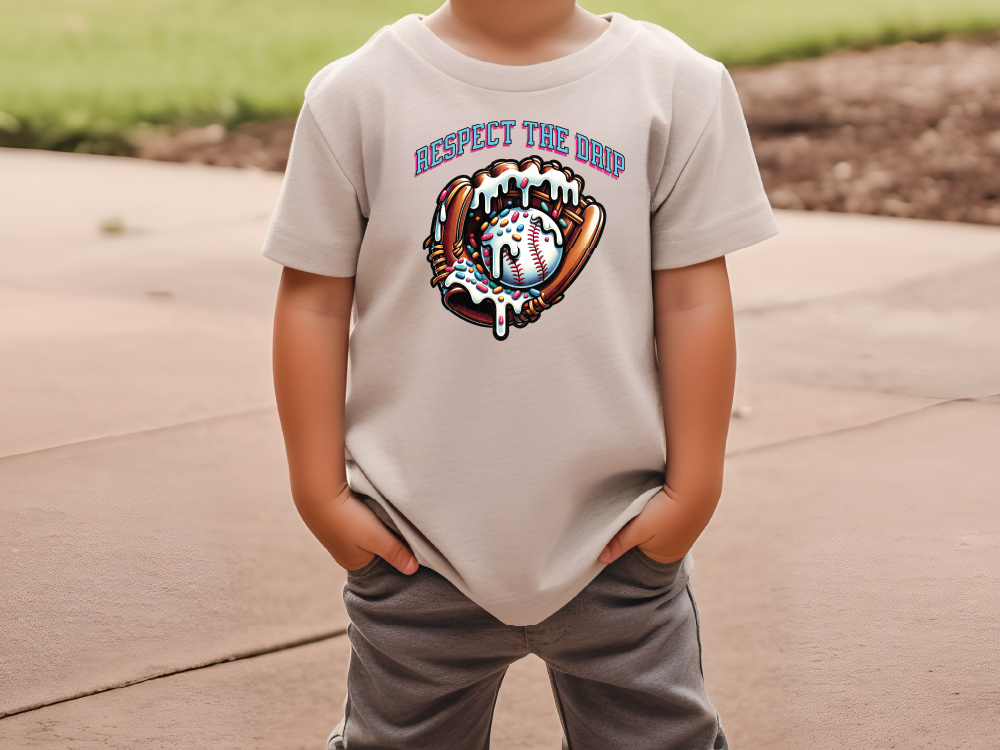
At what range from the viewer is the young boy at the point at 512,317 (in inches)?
49.1

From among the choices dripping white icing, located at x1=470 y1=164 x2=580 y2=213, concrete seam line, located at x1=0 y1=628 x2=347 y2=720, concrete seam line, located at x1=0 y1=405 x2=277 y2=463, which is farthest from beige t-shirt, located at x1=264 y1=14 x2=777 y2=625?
concrete seam line, located at x1=0 y1=405 x2=277 y2=463

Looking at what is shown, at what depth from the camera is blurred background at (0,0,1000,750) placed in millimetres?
2098

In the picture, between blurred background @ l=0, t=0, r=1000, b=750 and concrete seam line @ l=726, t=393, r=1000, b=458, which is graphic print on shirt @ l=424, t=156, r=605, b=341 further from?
concrete seam line @ l=726, t=393, r=1000, b=458

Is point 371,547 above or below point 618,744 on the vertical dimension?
above

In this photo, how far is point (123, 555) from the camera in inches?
101

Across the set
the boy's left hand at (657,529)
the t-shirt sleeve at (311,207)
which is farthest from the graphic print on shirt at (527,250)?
the boy's left hand at (657,529)

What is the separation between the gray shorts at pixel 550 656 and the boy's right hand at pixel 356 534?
0.02 meters

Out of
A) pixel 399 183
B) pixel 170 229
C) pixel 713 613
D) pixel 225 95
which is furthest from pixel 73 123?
pixel 399 183

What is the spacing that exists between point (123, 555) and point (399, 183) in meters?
1.63

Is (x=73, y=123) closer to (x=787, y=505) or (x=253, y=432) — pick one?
(x=253, y=432)

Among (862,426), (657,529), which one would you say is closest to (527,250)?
(657,529)

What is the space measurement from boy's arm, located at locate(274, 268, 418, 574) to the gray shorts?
0.05 metres

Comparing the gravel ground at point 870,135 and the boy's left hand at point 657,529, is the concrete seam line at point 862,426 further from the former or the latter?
the gravel ground at point 870,135

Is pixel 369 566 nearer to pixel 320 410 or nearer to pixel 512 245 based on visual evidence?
pixel 320 410
